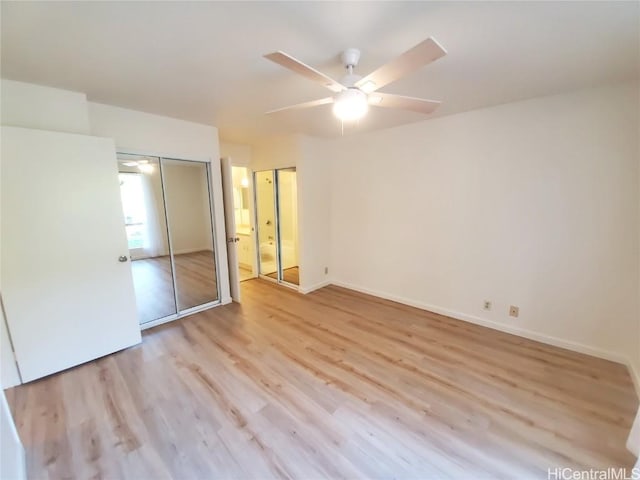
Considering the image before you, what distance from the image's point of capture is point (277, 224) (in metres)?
4.65

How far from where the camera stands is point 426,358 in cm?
249

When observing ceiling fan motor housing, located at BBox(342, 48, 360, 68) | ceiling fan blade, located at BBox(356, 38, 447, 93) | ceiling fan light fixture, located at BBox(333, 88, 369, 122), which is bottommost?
ceiling fan light fixture, located at BBox(333, 88, 369, 122)

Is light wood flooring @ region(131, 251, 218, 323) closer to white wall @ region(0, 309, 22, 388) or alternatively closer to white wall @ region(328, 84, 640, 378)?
white wall @ region(0, 309, 22, 388)

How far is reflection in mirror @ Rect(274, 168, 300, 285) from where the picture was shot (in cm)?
465

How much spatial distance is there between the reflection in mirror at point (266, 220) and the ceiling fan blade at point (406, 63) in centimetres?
311

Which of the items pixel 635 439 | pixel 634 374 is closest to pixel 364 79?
pixel 635 439

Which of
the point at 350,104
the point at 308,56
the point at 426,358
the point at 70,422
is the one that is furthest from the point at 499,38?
the point at 70,422

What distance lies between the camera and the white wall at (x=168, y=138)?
2631mm

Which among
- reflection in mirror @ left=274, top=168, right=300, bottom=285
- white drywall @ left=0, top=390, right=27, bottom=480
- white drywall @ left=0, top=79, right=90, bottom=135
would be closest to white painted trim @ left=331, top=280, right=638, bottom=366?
reflection in mirror @ left=274, top=168, right=300, bottom=285

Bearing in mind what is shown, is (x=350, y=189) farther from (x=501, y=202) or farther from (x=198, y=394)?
(x=198, y=394)

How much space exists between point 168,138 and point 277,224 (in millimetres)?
2098

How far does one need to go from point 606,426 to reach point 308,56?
10.3 ft

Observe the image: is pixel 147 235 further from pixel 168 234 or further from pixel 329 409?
pixel 329 409

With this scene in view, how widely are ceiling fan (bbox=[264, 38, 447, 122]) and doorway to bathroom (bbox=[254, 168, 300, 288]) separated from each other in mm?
2761
